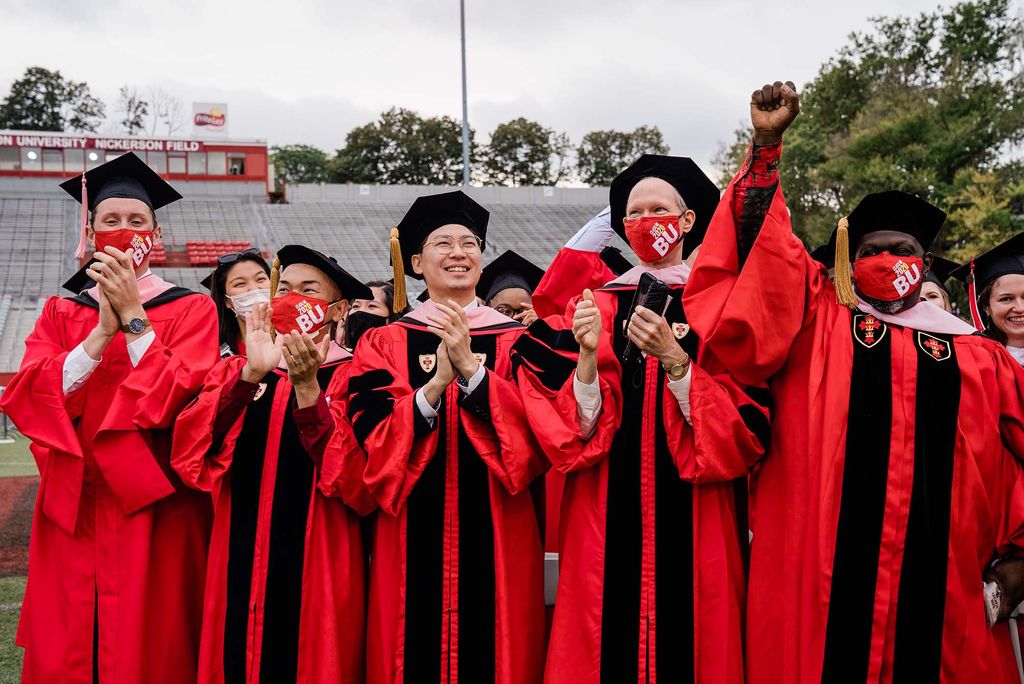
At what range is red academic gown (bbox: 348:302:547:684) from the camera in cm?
345

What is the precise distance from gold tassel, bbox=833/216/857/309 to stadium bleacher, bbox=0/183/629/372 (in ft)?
89.5

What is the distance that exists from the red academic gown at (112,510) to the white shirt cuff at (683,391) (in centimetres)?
204

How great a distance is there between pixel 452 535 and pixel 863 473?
1.64 metres

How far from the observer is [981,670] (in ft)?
10.1

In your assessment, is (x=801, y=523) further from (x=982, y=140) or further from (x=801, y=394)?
(x=982, y=140)

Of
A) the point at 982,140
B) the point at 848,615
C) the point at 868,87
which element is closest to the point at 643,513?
the point at 848,615

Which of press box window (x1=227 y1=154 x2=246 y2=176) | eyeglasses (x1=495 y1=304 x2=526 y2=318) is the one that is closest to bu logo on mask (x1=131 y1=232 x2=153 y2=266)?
eyeglasses (x1=495 y1=304 x2=526 y2=318)

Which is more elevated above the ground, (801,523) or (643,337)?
(643,337)

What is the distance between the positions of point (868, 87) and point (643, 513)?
144ft

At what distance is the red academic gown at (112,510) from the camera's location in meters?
3.60

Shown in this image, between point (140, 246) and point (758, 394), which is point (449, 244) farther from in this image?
point (758, 394)

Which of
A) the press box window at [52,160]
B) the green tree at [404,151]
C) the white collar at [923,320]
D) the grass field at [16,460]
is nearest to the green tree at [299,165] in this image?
the green tree at [404,151]

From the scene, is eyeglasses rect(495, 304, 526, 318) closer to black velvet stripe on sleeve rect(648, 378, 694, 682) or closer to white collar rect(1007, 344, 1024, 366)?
black velvet stripe on sleeve rect(648, 378, 694, 682)

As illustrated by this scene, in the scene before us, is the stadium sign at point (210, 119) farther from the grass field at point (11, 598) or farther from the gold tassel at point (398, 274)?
the gold tassel at point (398, 274)
